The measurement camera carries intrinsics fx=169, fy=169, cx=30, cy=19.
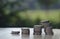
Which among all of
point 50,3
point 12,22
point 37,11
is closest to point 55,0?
point 50,3

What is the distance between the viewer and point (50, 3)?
3.13 m

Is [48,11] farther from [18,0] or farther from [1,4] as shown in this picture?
[1,4]

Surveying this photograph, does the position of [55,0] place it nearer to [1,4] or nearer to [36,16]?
[36,16]

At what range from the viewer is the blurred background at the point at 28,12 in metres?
3.10

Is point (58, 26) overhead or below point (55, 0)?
below

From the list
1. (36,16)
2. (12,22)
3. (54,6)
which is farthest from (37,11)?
(12,22)

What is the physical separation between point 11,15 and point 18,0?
31 centimetres

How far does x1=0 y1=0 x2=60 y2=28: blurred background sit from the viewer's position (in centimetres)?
310

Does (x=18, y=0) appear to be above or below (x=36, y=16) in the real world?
above

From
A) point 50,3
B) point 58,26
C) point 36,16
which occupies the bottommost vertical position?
point 58,26

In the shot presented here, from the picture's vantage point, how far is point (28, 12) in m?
3.17

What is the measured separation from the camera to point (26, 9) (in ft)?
10.4

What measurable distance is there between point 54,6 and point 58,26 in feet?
1.23

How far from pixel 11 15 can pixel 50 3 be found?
768mm
